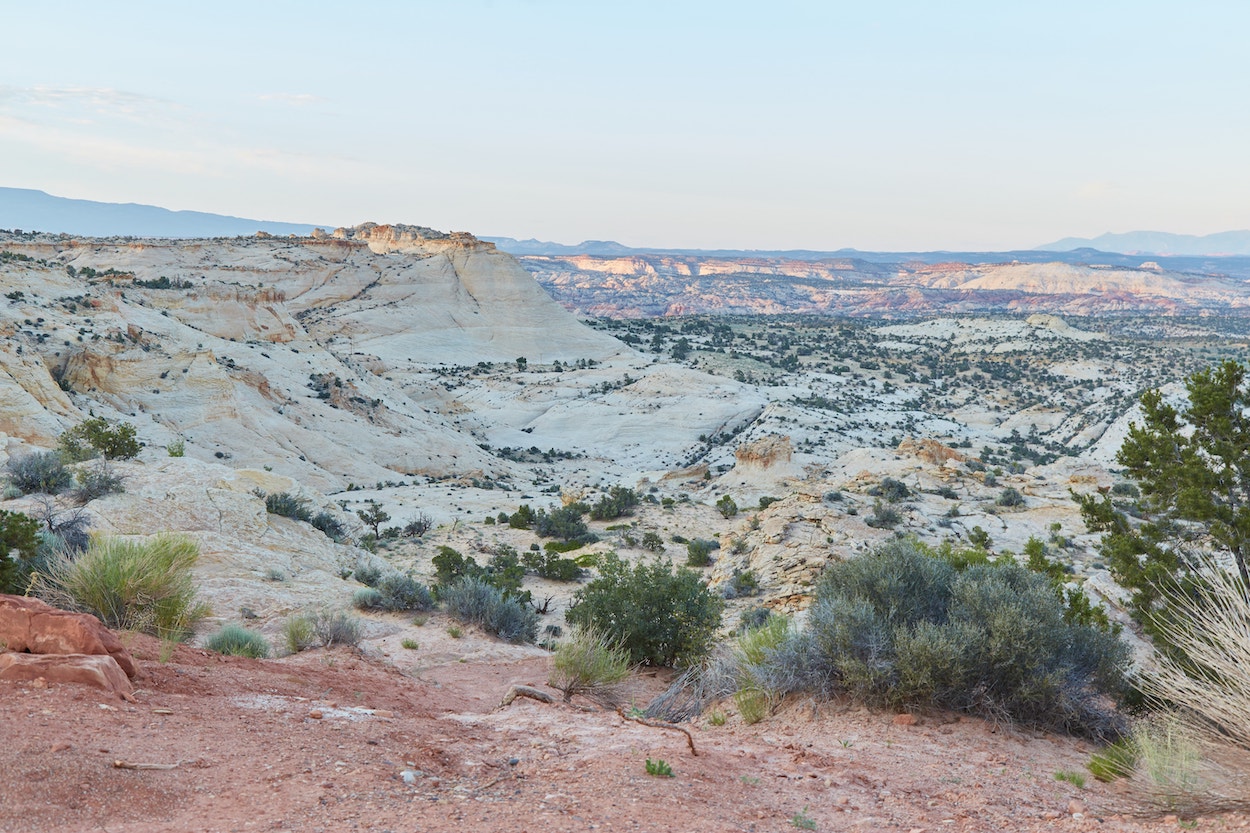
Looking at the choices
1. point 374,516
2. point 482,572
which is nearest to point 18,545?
point 482,572

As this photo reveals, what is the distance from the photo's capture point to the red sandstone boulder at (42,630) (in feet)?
16.6

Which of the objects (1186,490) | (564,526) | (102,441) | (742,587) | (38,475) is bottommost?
(564,526)

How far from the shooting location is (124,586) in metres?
7.20

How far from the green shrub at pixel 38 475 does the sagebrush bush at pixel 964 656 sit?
10941mm

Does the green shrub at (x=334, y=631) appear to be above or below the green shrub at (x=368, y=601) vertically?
above

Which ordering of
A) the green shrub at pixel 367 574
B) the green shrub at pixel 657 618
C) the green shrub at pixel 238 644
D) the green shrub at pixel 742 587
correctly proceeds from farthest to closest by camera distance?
1. the green shrub at pixel 742 587
2. the green shrub at pixel 367 574
3. the green shrub at pixel 657 618
4. the green shrub at pixel 238 644

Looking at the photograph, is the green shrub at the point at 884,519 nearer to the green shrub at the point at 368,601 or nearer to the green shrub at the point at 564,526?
the green shrub at the point at 564,526

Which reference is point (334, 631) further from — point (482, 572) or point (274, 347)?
point (274, 347)

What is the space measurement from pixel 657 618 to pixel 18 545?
630 centimetres

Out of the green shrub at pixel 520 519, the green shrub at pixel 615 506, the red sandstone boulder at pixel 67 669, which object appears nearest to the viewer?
the red sandstone boulder at pixel 67 669

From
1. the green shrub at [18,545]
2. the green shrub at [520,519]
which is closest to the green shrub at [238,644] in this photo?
the green shrub at [18,545]

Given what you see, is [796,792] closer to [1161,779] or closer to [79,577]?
[1161,779]

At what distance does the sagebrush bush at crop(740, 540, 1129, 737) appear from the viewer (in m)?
6.58

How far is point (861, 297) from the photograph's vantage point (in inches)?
6964
